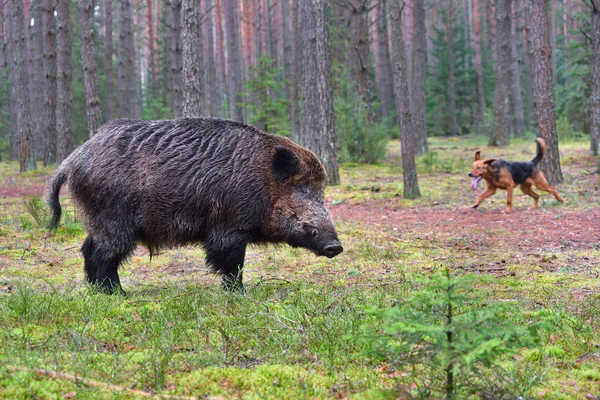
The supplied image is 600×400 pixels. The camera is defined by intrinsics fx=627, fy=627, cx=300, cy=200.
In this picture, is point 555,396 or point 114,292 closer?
point 555,396

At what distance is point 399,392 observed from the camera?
3.38 metres

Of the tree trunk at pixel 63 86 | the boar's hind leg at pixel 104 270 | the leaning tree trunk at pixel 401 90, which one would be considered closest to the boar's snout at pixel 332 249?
the boar's hind leg at pixel 104 270

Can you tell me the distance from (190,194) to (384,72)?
35.1 meters

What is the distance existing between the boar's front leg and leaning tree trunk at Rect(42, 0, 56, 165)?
18794 mm

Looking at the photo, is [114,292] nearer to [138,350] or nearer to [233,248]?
[233,248]

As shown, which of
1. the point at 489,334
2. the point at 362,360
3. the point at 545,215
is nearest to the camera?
the point at 489,334

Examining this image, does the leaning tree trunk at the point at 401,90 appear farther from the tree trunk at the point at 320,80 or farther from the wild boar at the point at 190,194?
the wild boar at the point at 190,194

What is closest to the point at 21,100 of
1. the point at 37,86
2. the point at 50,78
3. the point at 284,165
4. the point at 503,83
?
the point at 50,78

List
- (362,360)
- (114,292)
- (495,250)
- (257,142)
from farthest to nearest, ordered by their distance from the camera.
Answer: (495,250) < (257,142) < (114,292) < (362,360)

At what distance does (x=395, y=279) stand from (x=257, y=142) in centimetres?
211

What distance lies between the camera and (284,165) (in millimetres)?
6668

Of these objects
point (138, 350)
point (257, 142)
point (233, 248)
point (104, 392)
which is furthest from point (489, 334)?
point (257, 142)

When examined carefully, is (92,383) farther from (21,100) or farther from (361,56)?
(21,100)

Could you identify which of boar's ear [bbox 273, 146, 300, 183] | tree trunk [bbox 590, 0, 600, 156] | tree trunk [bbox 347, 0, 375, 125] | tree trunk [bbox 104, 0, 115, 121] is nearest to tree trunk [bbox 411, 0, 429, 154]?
tree trunk [bbox 347, 0, 375, 125]
